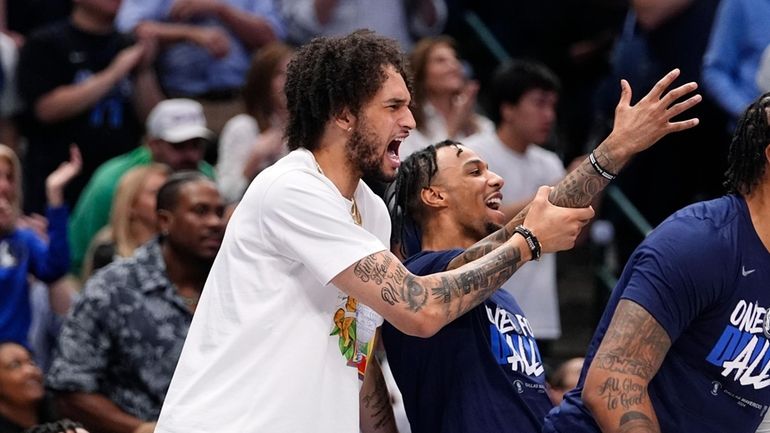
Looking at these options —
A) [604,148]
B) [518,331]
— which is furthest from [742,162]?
[518,331]

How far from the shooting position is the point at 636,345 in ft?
12.2

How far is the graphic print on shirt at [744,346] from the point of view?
12.5 feet

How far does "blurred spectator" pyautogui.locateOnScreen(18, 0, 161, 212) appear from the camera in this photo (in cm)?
807

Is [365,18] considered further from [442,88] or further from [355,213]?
[355,213]

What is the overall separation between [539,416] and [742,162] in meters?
0.92

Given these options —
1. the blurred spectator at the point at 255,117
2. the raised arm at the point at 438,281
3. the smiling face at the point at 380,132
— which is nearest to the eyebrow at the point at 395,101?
the smiling face at the point at 380,132

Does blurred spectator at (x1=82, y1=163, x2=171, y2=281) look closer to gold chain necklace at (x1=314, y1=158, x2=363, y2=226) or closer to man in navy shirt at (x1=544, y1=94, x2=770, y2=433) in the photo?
gold chain necklace at (x1=314, y1=158, x2=363, y2=226)

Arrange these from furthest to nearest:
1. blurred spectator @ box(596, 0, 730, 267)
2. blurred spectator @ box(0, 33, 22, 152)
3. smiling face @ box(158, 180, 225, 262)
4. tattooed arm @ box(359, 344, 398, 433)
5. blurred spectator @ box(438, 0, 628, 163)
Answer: blurred spectator @ box(438, 0, 628, 163), blurred spectator @ box(0, 33, 22, 152), blurred spectator @ box(596, 0, 730, 267), smiling face @ box(158, 180, 225, 262), tattooed arm @ box(359, 344, 398, 433)

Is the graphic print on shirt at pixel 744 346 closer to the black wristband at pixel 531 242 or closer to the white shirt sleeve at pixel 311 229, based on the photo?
the black wristband at pixel 531 242

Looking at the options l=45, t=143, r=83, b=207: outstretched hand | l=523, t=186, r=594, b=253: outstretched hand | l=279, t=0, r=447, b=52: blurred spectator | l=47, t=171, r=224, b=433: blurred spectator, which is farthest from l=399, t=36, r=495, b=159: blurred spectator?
l=523, t=186, r=594, b=253: outstretched hand

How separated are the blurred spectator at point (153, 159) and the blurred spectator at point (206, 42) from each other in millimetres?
840

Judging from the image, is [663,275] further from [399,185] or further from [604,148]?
[399,185]

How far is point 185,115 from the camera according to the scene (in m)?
7.57

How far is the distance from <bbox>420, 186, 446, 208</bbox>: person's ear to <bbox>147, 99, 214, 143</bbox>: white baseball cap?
3.36m
